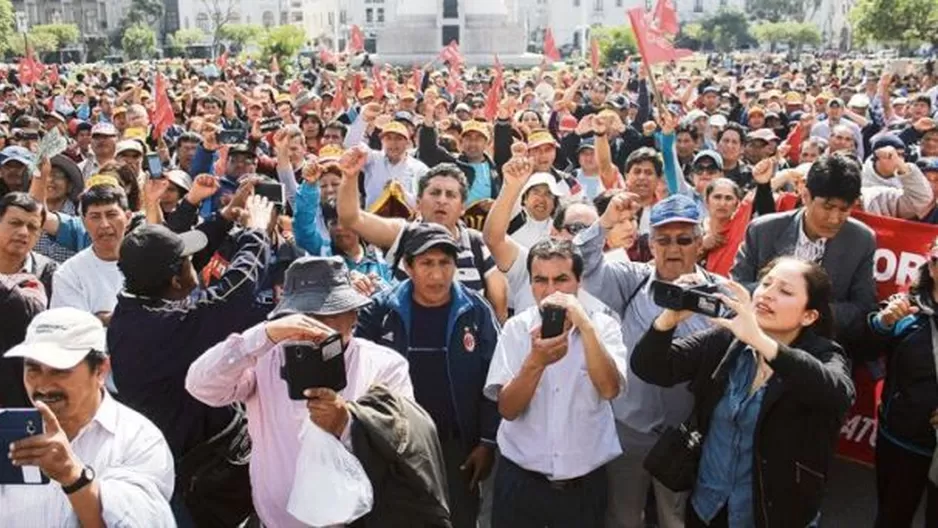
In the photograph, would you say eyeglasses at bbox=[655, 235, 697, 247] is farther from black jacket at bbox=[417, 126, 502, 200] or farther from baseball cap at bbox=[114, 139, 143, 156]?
baseball cap at bbox=[114, 139, 143, 156]

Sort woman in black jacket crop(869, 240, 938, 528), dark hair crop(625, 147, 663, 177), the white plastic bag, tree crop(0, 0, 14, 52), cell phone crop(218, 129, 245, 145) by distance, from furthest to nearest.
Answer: tree crop(0, 0, 14, 52)
cell phone crop(218, 129, 245, 145)
dark hair crop(625, 147, 663, 177)
woman in black jacket crop(869, 240, 938, 528)
the white plastic bag

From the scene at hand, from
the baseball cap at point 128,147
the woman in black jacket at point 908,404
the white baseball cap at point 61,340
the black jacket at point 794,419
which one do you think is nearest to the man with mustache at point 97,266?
the white baseball cap at point 61,340

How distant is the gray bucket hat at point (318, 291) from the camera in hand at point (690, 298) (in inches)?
39.4

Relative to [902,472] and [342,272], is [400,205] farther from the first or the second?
[902,472]

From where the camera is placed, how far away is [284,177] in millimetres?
7176

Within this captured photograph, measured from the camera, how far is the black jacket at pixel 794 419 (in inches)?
127

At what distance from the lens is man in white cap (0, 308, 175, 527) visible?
100 inches

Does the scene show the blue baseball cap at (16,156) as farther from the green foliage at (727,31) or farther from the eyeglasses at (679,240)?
the green foliage at (727,31)

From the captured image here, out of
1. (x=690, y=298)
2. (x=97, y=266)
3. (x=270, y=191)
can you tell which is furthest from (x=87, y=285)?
(x=690, y=298)

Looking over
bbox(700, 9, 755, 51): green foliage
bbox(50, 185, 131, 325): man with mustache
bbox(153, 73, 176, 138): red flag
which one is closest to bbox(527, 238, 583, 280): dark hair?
bbox(50, 185, 131, 325): man with mustache

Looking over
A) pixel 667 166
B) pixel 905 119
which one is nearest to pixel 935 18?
pixel 905 119

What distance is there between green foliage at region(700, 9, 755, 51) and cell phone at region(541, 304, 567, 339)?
275ft

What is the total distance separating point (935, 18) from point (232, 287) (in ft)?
107

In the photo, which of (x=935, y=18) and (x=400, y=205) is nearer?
(x=400, y=205)
